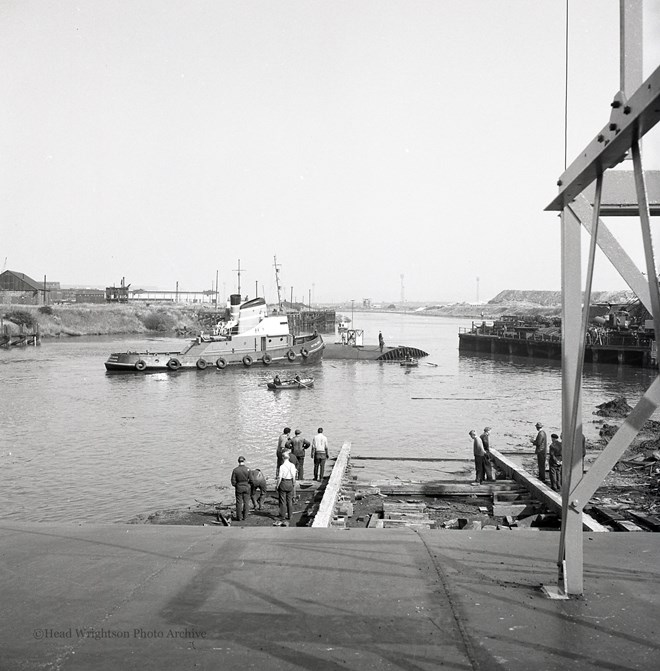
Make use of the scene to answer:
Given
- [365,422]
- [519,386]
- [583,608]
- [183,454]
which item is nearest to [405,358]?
[519,386]

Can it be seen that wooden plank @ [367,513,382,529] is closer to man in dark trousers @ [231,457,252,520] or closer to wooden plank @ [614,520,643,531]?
man in dark trousers @ [231,457,252,520]

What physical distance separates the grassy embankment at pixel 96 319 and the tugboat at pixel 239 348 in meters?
42.6

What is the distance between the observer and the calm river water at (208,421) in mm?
17062

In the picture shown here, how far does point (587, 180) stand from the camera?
5.31 metres

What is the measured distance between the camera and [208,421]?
93.4 feet

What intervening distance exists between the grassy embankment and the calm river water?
37.9 m

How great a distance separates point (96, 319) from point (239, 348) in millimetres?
61219

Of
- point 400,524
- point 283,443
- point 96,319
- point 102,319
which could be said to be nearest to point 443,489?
point 400,524

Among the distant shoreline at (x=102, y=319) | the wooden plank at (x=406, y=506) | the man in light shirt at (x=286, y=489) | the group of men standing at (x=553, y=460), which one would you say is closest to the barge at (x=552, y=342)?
the group of men standing at (x=553, y=460)

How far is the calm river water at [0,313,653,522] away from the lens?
56.0ft

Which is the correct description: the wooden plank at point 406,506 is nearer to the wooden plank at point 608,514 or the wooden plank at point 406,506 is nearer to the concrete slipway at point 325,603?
the wooden plank at point 608,514

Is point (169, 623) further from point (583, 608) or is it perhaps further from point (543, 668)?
point (583, 608)

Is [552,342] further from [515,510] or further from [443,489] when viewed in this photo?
[515,510]

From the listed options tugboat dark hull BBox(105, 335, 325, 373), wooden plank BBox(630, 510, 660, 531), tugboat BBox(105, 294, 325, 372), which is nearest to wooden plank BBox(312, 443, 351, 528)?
wooden plank BBox(630, 510, 660, 531)
